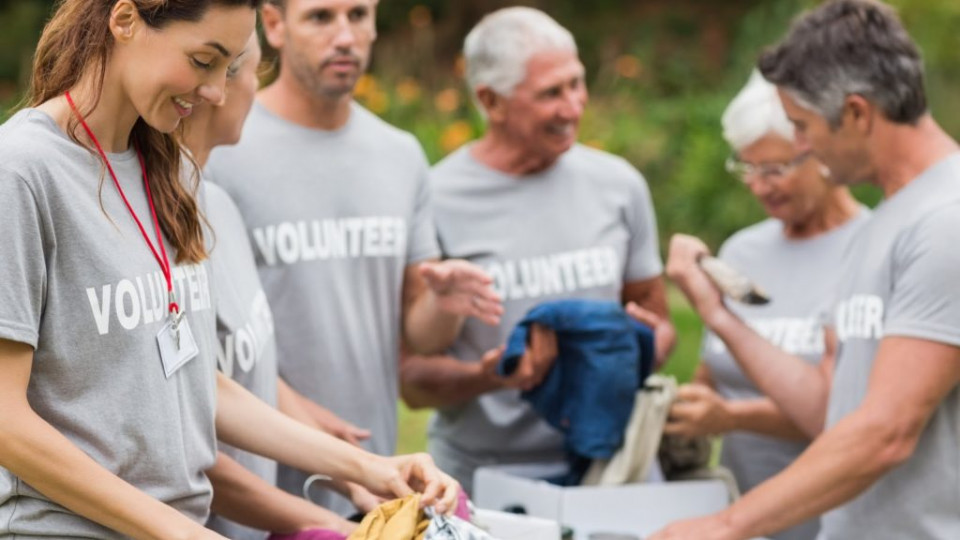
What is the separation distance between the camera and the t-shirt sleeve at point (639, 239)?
4078mm

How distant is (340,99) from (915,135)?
5.02ft

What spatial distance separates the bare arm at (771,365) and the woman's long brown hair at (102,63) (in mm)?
1749

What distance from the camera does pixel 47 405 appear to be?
203 cm

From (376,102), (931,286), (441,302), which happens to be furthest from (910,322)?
(376,102)

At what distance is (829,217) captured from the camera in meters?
4.00

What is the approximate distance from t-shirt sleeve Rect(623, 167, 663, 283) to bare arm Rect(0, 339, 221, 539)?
2254 millimetres

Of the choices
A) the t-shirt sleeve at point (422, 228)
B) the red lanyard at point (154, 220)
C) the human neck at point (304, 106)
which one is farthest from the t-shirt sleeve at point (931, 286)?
the red lanyard at point (154, 220)

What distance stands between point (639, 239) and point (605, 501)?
3.45ft

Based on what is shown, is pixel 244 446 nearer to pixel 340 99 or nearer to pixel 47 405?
pixel 47 405

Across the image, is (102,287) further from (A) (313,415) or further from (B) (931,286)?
(B) (931,286)

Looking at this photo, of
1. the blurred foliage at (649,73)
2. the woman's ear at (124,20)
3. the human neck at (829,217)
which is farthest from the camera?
the blurred foliage at (649,73)

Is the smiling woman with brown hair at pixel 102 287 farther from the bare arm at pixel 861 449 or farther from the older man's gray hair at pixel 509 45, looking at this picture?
the older man's gray hair at pixel 509 45

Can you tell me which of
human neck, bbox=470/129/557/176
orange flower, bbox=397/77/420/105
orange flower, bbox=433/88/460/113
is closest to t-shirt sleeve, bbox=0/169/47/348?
human neck, bbox=470/129/557/176

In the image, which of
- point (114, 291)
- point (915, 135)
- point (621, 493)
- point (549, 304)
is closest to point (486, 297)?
point (549, 304)
